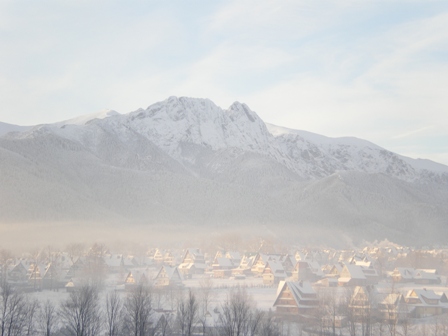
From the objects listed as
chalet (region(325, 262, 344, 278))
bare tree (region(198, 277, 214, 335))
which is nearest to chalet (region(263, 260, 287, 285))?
chalet (region(325, 262, 344, 278))

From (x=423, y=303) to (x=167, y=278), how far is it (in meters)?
34.8

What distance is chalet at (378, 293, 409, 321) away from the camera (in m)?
77.2

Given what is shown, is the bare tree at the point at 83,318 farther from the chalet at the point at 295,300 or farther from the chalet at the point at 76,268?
the chalet at the point at 76,268

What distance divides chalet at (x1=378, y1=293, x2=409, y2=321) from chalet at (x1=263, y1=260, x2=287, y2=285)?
108 ft

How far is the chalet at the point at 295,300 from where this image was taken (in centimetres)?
8438

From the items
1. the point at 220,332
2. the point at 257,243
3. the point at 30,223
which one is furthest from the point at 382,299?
the point at 30,223

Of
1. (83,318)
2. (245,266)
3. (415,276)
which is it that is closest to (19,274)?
(245,266)

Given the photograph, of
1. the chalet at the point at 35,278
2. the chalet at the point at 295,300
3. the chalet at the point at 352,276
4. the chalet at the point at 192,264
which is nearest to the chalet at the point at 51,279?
the chalet at the point at 35,278

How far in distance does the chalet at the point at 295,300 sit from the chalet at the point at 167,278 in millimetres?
22468

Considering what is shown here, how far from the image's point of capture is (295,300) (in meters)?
85.2

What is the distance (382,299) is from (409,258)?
219 feet

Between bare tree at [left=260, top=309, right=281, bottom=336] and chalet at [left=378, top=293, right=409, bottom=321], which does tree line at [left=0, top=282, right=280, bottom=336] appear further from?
chalet at [left=378, top=293, right=409, bottom=321]

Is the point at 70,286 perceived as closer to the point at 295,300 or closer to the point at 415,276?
the point at 295,300

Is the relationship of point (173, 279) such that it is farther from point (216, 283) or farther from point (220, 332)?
point (220, 332)
